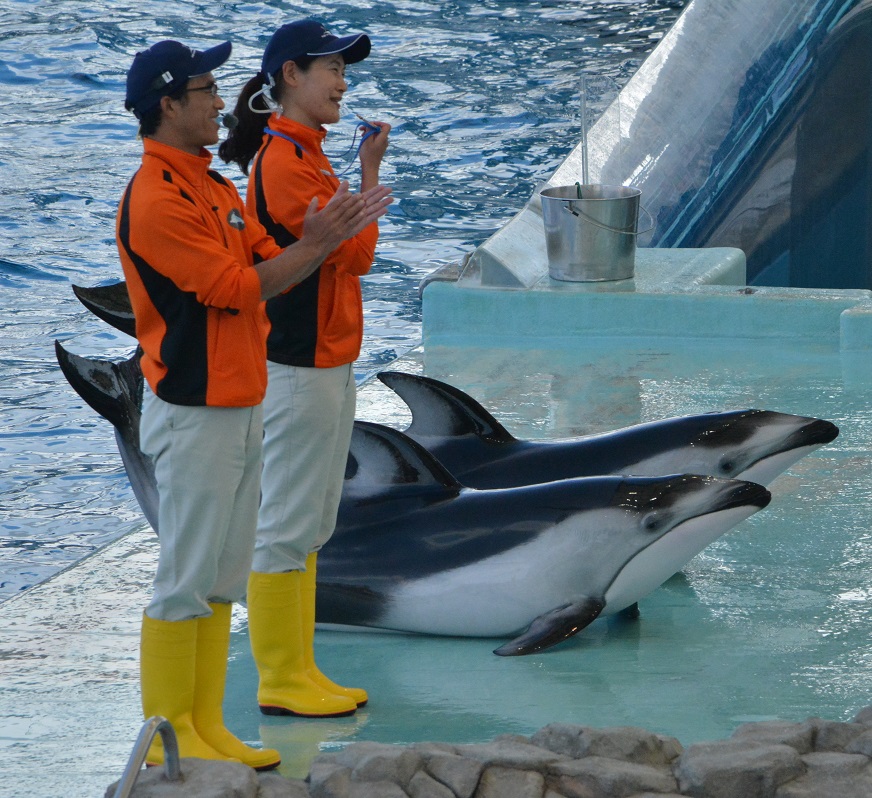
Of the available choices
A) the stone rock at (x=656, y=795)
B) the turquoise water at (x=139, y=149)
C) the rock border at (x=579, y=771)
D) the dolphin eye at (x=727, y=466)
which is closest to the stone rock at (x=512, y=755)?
the rock border at (x=579, y=771)

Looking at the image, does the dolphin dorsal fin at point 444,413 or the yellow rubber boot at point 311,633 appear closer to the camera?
the yellow rubber boot at point 311,633

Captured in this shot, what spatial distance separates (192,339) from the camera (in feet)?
10.4

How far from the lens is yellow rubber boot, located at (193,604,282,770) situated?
11.0 feet

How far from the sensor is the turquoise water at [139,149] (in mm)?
8641

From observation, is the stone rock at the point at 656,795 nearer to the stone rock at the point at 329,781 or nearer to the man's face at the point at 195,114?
the stone rock at the point at 329,781

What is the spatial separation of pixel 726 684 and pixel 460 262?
17.1 ft

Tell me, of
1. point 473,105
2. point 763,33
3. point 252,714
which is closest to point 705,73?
point 763,33

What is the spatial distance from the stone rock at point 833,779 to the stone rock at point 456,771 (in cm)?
70

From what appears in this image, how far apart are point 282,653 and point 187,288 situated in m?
1.13

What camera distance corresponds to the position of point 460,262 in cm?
880

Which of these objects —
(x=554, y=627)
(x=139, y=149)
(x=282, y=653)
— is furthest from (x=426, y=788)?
(x=139, y=149)

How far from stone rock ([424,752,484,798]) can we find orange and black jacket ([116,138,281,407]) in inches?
37.5

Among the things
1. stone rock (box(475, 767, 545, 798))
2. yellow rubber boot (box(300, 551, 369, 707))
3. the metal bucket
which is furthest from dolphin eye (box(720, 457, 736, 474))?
the metal bucket

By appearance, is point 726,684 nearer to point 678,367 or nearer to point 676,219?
point 678,367
